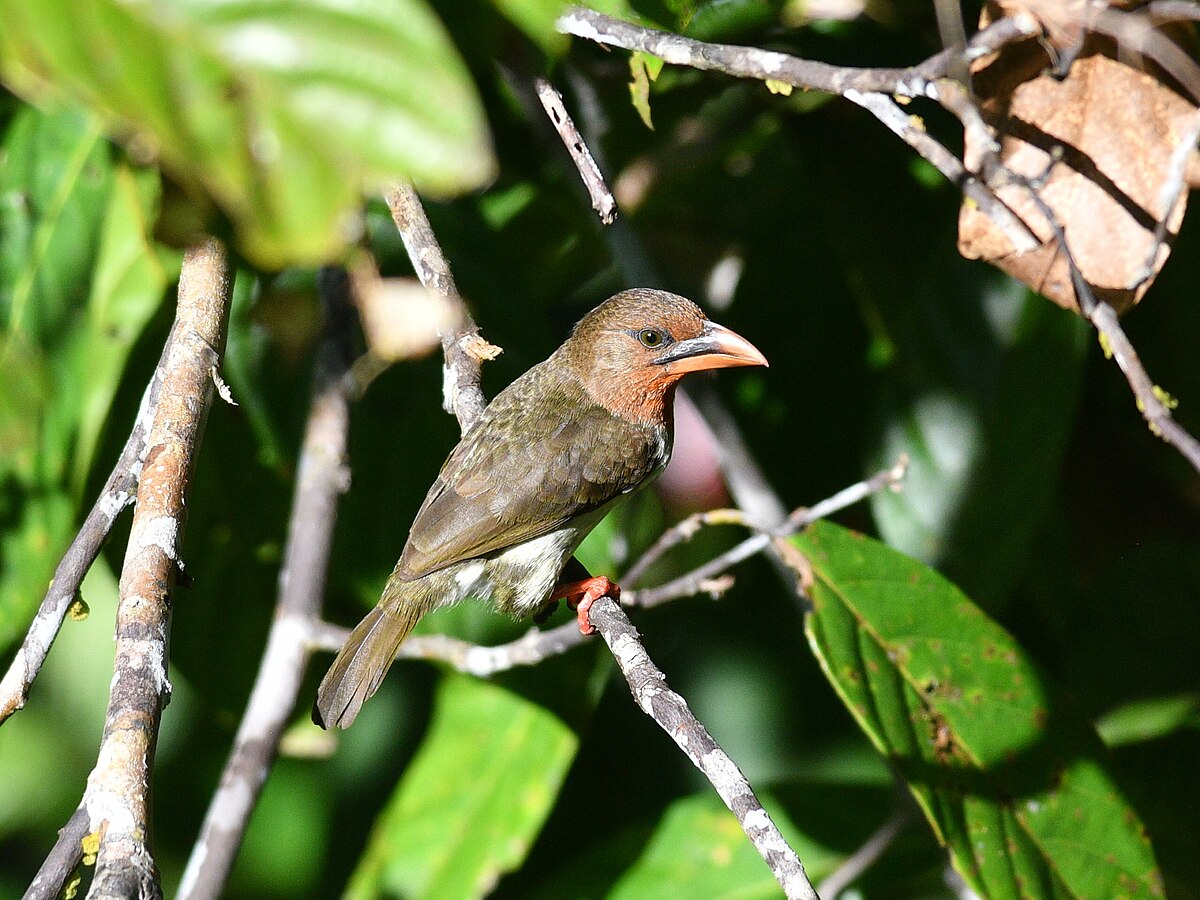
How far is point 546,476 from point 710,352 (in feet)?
1.84

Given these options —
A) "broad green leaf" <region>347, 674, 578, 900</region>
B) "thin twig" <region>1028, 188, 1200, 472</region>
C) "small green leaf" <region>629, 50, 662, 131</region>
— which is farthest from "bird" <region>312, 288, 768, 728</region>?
"thin twig" <region>1028, 188, 1200, 472</region>

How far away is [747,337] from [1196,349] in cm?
122

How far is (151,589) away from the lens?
1645mm

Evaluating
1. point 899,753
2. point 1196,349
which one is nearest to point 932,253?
point 1196,349

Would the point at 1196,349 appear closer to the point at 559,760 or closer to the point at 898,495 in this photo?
the point at 898,495

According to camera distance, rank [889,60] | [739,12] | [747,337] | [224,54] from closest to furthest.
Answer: [224,54] → [739,12] → [889,60] → [747,337]

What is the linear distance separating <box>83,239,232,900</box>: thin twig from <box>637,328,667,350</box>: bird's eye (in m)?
1.35

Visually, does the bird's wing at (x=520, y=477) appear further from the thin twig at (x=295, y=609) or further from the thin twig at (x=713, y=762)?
the thin twig at (x=713, y=762)

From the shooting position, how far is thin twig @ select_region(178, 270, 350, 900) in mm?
2309

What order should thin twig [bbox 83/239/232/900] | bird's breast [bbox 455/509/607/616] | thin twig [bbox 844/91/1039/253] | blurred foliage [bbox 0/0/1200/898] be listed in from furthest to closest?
bird's breast [bbox 455/509/607/616] → blurred foliage [bbox 0/0/1200/898] → thin twig [bbox 844/91/1039/253] → thin twig [bbox 83/239/232/900]

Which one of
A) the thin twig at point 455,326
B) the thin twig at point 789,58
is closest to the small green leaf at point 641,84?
the thin twig at point 789,58

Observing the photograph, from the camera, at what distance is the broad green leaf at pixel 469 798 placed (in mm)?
2840

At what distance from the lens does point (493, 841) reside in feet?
9.38

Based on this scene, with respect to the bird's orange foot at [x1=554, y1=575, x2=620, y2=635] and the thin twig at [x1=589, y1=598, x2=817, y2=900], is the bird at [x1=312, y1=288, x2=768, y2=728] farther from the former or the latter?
the thin twig at [x1=589, y1=598, x2=817, y2=900]
